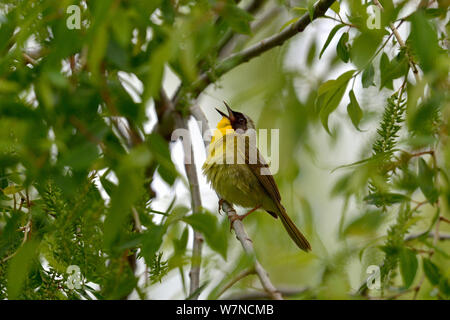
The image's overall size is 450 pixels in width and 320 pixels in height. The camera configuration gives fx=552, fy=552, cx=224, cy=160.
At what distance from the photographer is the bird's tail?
3314 millimetres

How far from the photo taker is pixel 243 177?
353cm

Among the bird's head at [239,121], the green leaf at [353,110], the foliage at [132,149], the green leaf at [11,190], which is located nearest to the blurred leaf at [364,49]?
the foliage at [132,149]

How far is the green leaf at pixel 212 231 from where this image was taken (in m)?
1.53

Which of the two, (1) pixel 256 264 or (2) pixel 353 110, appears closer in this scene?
(1) pixel 256 264

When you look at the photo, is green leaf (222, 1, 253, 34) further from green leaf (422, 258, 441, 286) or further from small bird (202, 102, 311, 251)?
small bird (202, 102, 311, 251)

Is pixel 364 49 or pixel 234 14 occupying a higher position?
pixel 234 14

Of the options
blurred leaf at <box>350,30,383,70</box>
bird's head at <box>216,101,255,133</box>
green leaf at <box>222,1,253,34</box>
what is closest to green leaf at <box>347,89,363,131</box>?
blurred leaf at <box>350,30,383,70</box>

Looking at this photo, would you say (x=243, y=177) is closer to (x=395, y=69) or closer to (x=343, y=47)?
(x=343, y=47)

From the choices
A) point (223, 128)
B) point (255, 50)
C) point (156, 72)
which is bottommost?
point (223, 128)

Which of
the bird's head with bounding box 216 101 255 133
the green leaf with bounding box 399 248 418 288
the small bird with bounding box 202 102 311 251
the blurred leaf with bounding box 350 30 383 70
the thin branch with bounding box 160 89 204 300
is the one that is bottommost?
the small bird with bounding box 202 102 311 251

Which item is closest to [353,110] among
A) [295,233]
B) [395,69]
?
[395,69]

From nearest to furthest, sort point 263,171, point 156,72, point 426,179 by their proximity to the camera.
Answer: point 156,72 → point 426,179 → point 263,171

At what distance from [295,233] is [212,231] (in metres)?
1.88
